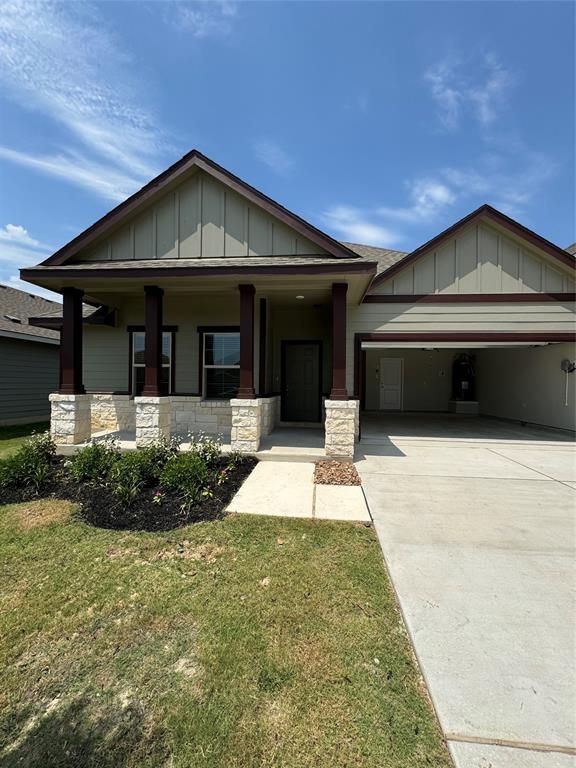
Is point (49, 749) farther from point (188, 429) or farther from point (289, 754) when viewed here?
point (188, 429)

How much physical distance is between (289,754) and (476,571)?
2170mm

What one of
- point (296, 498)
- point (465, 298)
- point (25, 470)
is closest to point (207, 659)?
point (296, 498)

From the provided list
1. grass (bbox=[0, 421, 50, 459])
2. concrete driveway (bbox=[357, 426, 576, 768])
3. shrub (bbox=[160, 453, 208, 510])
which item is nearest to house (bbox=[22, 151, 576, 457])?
grass (bbox=[0, 421, 50, 459])

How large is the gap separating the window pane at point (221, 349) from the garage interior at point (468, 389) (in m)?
3.46

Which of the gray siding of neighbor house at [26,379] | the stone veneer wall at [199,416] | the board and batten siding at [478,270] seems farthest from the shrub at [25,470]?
the board and batten siding at [478,270]

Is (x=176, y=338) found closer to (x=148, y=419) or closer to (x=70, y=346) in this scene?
(x=70, y=346)

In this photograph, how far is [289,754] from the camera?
1605 millimetres

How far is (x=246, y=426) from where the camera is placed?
6.71 metres

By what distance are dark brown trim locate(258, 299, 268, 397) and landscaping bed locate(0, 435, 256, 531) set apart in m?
2.89

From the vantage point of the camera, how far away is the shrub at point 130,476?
4.52 m

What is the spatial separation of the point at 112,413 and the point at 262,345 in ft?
13.7

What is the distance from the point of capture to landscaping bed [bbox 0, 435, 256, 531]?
420 centimetres

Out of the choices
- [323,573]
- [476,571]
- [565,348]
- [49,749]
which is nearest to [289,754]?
[49,749]

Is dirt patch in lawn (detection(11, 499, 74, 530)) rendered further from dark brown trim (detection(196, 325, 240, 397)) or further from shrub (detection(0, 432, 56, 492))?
dark brown trim (detection(196, 325, 240, 397))
